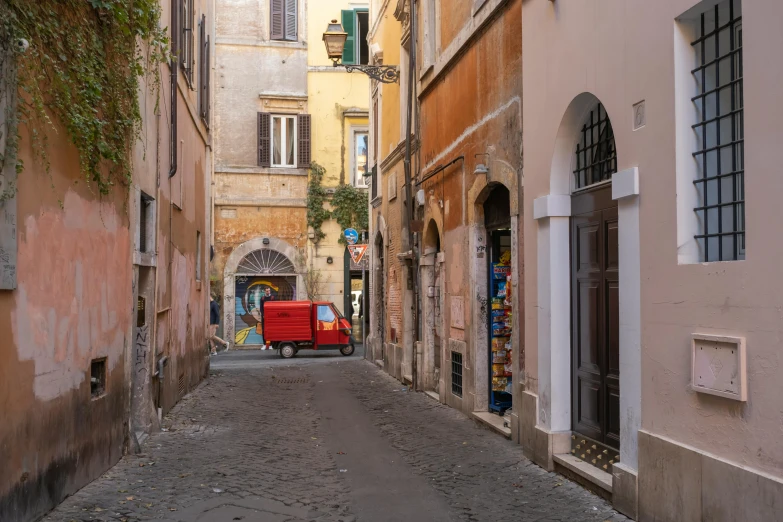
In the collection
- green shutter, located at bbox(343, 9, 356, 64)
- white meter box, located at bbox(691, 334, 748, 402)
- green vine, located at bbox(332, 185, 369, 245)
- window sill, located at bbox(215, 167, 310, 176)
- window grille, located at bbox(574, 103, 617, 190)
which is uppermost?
green shutter, located at bbox(343, 9, 356, 64)

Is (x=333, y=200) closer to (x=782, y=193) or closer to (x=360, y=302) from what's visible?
(x=360, y=302)

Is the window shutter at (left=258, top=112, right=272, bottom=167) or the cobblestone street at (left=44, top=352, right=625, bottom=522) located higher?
the window shutter at (left=258, top=112, right=272, bottom=167)

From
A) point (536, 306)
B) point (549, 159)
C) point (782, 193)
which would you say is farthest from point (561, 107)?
point (782, 193)

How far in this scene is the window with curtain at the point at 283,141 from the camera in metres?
27.9

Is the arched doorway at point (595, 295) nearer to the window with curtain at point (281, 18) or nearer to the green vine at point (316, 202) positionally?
the green vine at point (316, 202)

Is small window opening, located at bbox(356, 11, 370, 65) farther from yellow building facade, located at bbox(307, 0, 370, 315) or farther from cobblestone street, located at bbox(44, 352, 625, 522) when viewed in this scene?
cobblestone street, located at bbox(44, 352, 625, 522)

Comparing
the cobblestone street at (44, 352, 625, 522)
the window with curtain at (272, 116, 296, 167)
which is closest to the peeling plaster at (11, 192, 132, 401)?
the cobblestone street at (44, 352, 625, 522)

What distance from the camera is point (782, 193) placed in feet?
14.6

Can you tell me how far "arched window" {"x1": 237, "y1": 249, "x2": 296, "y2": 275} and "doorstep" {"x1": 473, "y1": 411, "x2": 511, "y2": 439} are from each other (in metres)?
17.4

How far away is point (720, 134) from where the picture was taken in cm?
538

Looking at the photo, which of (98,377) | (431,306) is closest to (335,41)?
(431,306)

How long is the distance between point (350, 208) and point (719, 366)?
23120 mm

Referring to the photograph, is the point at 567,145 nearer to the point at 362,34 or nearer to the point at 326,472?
the point at 326,472

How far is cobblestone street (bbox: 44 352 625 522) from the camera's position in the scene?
650cm
